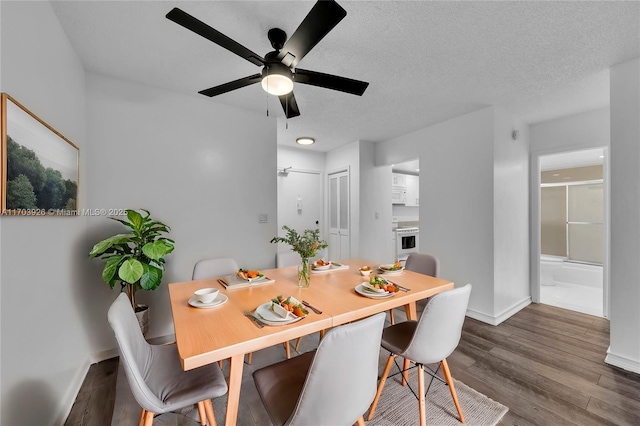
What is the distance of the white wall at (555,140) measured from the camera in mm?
2969

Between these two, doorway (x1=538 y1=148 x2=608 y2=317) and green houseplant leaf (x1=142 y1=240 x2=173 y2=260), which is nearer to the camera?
green houseplant leaf (x1=142 y1=240 x2=173 y2=260)

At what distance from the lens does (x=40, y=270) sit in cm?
144

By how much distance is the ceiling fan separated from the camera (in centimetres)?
113

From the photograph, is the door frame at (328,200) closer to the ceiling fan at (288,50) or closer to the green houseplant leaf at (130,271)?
the ceiling fan at (288,50)

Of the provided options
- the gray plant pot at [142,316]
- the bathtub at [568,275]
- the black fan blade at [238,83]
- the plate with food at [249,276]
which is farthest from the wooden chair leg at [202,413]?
the bathtub at [568,275]

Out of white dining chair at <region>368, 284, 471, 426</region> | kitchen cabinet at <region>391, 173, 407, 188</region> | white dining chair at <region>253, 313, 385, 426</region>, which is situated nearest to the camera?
white dining chair at <region>253, 313, 385, 426</region>

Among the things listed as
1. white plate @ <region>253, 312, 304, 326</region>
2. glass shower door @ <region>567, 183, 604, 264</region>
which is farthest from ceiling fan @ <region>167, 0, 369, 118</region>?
glass shower door @ <region>567, 183, 604, 264</region>

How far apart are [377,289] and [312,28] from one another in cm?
144

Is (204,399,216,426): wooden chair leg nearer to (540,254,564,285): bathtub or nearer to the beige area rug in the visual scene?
the beige area rug

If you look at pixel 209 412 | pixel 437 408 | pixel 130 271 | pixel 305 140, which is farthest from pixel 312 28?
pixel 305 140

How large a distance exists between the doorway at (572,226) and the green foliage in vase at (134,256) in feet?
16.0

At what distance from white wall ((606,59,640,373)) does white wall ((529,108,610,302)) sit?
1.10 meters

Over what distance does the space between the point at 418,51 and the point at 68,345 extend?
3.27 meters

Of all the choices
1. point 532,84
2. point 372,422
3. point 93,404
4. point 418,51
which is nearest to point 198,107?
point 418,51
